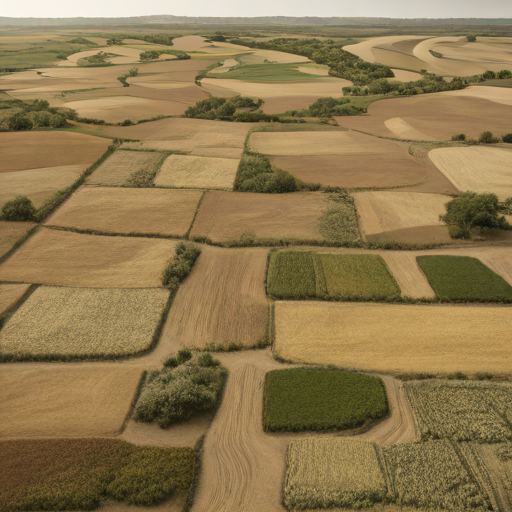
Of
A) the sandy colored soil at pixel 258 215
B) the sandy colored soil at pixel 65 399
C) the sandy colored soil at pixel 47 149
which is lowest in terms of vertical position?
the sandy colored soil at pixel 65 399

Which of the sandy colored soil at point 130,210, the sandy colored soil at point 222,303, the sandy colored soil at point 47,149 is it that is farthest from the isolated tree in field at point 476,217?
the sandy colored soil at point 47,149

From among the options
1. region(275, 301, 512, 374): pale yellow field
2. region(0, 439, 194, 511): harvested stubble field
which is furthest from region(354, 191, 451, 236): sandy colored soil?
region(0, 439, 194, 511): harvested stubble field

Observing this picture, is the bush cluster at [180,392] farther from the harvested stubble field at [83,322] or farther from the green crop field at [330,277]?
the green crop field at [330,277]

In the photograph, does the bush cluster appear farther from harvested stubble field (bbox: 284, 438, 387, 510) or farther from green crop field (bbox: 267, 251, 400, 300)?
green crop field (bbox: 267, 251, 400, 300)

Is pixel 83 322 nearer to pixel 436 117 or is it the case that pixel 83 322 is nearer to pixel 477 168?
pixel 477 168

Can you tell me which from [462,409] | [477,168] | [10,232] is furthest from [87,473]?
[477,168]

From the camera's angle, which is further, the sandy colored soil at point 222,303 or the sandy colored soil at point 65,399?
the sandy colored soil at point 222,303
